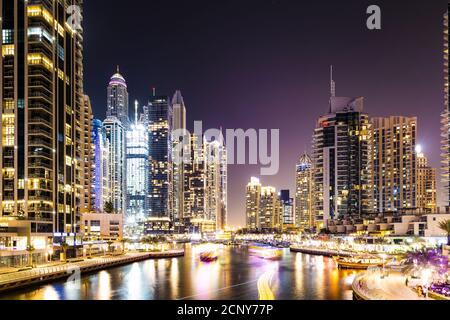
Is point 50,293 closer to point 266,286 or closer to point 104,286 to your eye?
point 104,286

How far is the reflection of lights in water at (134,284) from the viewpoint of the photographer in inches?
1815

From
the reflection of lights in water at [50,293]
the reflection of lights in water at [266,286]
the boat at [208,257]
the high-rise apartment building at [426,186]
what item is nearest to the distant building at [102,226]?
the boat at [208,257]

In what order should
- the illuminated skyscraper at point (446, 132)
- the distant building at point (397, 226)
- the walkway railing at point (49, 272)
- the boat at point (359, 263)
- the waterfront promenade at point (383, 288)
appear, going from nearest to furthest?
the waterfront promenade at point (383, 288)
the walkway railing at point (49, 272)
the boat at point (359, 263)
the distant building at point (397, 226)
the illuminated skyscraper at point (446, 132)

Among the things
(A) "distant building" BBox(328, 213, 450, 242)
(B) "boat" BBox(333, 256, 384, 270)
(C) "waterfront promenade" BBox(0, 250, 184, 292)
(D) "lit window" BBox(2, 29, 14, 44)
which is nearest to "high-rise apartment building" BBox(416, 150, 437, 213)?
(A) "distant building" BBox(328, 213, 450, 242)

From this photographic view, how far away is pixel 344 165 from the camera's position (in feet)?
541

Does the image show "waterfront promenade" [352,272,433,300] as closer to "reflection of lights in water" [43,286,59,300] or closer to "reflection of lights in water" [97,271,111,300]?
"reflection of lights in water" [97,271,111,300]

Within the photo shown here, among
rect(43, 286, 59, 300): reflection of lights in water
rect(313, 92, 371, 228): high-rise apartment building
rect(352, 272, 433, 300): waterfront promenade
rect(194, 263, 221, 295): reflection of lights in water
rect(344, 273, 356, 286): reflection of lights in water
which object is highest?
rect(313, 92, 371, 228): high-rise apartment building

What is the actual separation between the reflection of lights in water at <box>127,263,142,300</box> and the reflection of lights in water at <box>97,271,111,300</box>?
7.01ft

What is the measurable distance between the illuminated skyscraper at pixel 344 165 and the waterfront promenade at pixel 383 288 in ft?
404

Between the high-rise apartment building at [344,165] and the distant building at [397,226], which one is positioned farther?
the high-rise apartment building at [344,165]

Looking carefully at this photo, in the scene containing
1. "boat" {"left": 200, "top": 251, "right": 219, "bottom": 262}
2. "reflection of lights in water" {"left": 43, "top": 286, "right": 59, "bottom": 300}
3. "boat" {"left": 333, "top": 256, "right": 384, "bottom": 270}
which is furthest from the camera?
"boat" {"left": 200, "top": 251, "right": 219, "bottom": 262}

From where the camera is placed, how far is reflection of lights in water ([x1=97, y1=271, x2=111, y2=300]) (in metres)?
44.3

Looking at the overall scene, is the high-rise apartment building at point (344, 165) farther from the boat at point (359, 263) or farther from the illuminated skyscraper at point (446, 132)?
the boat at point (359, 263)
